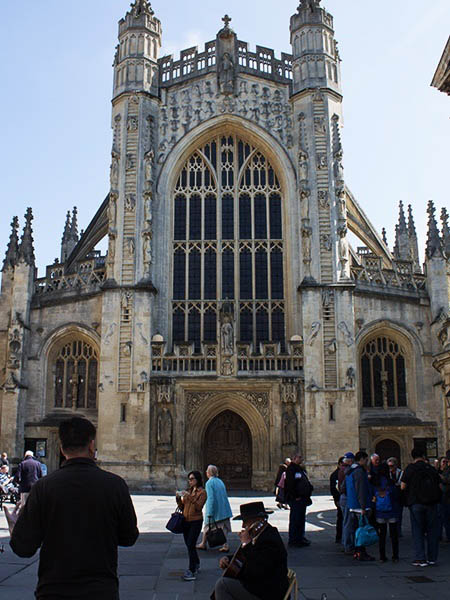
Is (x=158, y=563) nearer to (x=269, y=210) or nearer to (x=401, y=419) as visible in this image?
(x=401, y=419)

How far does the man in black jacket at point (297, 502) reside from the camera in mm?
10875

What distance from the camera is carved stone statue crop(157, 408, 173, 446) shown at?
76.6 ft

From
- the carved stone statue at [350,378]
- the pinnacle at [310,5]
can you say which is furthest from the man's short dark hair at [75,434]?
the pinnacle at [310,5]

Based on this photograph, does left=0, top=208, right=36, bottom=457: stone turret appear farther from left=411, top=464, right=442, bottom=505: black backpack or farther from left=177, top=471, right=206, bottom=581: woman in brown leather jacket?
left=411, top=464, right=442, bottom=505: black backpack

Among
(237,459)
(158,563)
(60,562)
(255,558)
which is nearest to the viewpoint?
(60,562)

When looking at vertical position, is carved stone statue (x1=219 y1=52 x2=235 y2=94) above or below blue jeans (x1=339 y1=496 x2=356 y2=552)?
above

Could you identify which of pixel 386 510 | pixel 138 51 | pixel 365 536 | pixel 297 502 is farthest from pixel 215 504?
pixel 138 51

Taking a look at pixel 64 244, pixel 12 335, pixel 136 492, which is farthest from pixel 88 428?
pixel 64 244

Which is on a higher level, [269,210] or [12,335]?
[269,210]

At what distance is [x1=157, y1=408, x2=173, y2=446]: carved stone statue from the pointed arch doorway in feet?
6.27

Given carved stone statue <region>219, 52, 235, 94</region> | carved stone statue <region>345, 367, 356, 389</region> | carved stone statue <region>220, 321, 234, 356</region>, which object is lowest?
carved stone statue <region>345, 367, 356, 389</region>

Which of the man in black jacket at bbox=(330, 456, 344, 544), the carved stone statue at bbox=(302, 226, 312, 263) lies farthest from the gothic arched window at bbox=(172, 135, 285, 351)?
the man in black jacket at bbox=(330, 456, 344, 544)

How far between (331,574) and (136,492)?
1498cm

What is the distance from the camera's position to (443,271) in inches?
1032
